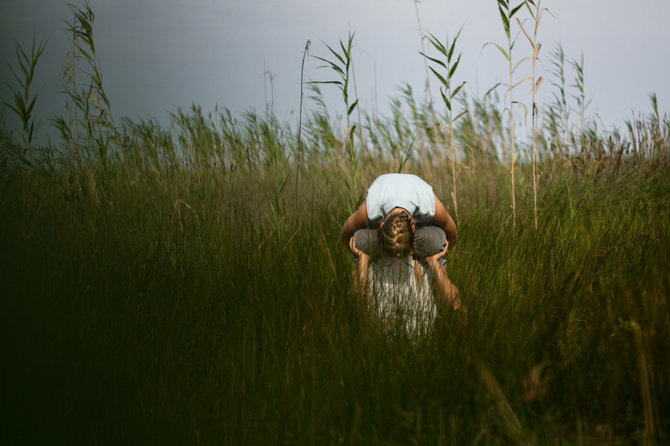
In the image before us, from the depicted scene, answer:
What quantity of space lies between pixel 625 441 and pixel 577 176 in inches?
175

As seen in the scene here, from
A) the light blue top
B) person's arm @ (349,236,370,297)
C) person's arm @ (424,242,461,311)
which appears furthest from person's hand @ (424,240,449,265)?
person's arm @ (349,236,370,297)

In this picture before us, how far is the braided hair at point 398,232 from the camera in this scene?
209cm

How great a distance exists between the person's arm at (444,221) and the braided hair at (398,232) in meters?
0.20

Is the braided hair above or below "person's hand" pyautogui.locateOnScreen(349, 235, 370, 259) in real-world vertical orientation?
above

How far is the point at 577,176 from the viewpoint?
5.33 meters

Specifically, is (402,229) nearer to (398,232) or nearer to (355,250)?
(398,232)

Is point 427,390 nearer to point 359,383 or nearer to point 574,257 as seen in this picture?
point 359,383

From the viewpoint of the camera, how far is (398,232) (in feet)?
6.88

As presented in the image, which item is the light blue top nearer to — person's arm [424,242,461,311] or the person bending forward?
the person bending forward

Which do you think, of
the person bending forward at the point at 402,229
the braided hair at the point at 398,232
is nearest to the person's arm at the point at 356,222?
the person bending forward at the point at 402,229

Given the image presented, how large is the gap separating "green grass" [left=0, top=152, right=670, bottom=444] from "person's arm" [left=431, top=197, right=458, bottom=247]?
0.26m

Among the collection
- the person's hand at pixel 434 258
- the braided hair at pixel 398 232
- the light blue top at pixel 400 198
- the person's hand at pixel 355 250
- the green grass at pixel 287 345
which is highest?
the light blue top at pixel 400 198

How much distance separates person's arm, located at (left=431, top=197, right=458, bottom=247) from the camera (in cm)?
228

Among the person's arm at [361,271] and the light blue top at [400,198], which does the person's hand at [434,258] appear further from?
the person's arm at [361,271]
